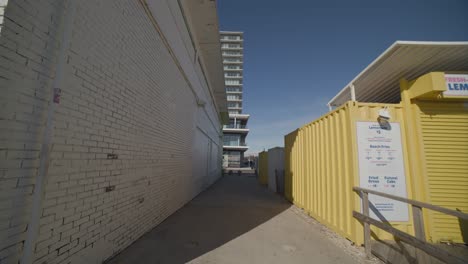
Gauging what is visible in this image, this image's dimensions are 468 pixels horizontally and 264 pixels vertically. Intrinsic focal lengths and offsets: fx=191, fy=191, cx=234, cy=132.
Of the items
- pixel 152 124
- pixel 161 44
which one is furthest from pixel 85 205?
pixel 161 44

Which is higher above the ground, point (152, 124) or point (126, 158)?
point (152, 124)

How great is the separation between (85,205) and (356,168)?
16.3 feet

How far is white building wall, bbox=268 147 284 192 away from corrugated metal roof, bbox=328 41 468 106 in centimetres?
617

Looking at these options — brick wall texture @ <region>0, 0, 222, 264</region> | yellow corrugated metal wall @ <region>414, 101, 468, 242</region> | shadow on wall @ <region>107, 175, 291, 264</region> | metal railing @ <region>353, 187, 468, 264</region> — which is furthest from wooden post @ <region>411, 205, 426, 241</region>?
brick wall texture @ <region>0, 0, 222, 264</region>

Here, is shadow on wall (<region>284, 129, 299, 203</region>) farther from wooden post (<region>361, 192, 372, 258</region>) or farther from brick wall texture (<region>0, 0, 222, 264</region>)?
brick wall texture (<region>0, 0, 222, 264</region>)

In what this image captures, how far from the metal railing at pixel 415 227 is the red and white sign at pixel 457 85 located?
9.57 feet

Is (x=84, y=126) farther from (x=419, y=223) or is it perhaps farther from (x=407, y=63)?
(x=407, y=63)

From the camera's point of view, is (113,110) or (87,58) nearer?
(87,58)

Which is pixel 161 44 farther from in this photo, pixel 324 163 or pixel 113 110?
pixel 324 163

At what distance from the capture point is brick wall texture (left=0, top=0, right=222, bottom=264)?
1.75 metres

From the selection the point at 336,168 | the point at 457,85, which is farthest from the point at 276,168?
the point at 457,85

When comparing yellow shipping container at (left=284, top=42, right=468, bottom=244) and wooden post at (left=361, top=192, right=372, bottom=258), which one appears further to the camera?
yellow shipping container at (left=284, top=42, right=468, bottom=244)

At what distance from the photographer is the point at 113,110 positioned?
10.5 feet

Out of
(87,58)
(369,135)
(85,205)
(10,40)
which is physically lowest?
(85,205)
